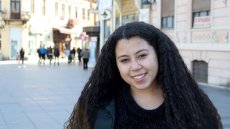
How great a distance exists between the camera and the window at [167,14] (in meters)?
20.2

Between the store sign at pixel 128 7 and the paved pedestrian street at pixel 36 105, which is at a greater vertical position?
the store sign at pixel 128 7

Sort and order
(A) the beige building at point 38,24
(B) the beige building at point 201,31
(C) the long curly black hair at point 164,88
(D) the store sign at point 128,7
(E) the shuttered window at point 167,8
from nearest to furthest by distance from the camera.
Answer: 1. (C) the long curly black hair at point 164,88
2. (B) the beige building at point 201,31
3. (E) the shuttered window at point 167,8
4. (D) the store sign at point 128,7
5. (A) the beige building at point 38,24

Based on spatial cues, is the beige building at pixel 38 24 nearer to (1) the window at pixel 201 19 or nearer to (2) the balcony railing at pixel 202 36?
(2) the balcony railing at pixel 202 36

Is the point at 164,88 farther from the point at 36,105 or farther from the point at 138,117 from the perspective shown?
the point at 36,105

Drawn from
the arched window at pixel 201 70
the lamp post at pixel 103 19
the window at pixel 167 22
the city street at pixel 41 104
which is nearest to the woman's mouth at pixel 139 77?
the city street at pixel 41 104

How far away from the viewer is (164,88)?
6.39 ft

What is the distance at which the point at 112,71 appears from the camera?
209cm

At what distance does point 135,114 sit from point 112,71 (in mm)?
260

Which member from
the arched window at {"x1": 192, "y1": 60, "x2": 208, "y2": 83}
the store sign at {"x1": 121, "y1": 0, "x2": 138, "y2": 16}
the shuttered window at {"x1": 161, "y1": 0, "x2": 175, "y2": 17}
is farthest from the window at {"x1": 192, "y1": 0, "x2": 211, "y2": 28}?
the store sign at {"x1": 121, "y1": 0, "x2": 138, "y2": 16}

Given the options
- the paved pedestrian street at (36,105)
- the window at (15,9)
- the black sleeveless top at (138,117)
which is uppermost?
the window at (15,9)

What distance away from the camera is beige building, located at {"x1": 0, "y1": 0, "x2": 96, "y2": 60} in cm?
4728

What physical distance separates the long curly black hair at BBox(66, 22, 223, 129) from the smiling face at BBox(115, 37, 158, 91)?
3cm

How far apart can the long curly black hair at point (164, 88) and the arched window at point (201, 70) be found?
15384 millimetres

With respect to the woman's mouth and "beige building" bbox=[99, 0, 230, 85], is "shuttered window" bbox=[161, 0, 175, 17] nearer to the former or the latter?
"beige building" bbox=[99, 0, 230, 85]
